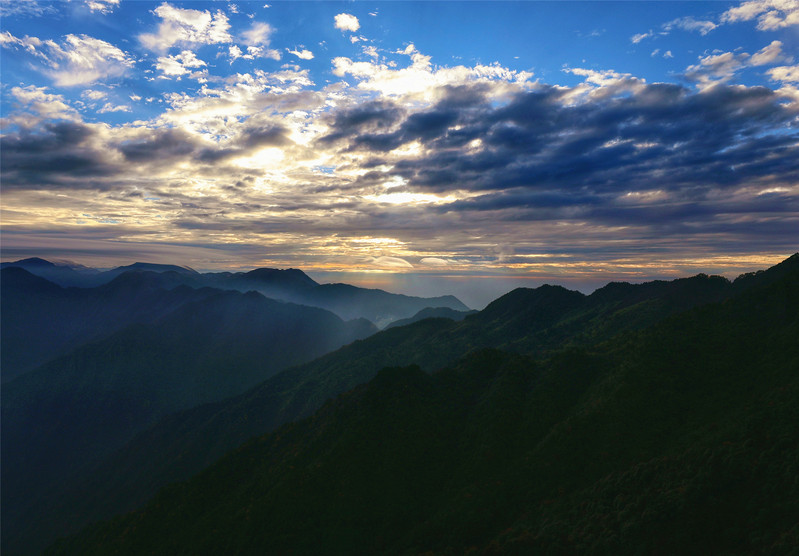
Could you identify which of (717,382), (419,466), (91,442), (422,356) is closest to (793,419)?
(717,382)

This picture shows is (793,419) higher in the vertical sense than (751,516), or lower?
higher

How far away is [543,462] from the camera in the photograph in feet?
167

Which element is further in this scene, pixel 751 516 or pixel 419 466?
pixel 419 466

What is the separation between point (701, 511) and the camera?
3388cm

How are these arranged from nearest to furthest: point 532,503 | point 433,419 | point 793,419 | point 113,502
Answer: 1. point 793,419
2. point 532,503
3. point 433,419
4. point 113,502

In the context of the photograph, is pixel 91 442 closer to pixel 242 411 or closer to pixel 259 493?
pixel 242 411

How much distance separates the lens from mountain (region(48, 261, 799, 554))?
35188mm

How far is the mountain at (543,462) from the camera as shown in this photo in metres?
35.2

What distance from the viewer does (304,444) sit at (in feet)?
241

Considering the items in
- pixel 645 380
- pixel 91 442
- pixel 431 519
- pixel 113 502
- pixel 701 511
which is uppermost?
pixel 645 380

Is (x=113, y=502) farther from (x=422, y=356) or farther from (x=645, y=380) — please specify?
(x=645, y=380)

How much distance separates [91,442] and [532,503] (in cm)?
24775

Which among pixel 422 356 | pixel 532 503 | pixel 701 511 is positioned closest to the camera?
pixel 701 511

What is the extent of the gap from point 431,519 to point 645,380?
1590 inches
